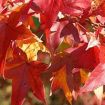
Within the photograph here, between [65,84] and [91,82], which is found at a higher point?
[91,82]

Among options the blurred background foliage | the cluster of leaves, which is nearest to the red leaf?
the cluster of leaves

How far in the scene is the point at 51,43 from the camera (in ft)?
3.36

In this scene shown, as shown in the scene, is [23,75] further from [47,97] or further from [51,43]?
[47,97]

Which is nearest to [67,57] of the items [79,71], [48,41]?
[48,41]

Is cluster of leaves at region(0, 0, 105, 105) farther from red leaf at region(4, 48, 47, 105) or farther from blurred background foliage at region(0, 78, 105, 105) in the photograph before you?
blurred background foliage at region(0, 78, 105, 105)

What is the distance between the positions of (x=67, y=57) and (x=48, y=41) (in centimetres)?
7

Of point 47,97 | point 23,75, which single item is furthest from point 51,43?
point 47,97

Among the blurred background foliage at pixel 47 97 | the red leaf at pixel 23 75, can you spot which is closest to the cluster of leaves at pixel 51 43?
the red leaf at pixel 23 75

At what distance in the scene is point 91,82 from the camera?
2.79ft

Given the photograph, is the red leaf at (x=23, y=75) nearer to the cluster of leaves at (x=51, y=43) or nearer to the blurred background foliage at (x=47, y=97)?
the cluster of leaves at (x=51, y=43)

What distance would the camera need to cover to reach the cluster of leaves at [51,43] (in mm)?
914

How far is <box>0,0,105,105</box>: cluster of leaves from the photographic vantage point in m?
0.91

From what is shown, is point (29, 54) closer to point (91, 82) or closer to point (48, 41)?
point (48, 41)

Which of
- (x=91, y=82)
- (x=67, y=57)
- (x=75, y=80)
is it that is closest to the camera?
(x=91, y=82)
